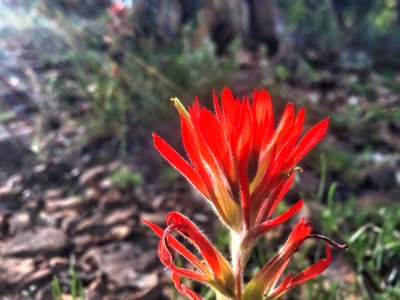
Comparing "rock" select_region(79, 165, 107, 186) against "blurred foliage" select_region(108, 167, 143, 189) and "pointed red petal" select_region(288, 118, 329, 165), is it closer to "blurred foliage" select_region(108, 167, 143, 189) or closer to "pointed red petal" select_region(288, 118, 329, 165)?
"blurred foliage" select_region(108, 167, 143, 189)

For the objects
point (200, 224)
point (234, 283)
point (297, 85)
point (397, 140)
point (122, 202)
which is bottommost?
point (397, 140)

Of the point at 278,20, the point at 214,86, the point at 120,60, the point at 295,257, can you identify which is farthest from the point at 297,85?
the point at 295,257

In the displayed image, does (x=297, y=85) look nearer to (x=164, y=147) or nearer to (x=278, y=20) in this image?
(x=278, y=20)

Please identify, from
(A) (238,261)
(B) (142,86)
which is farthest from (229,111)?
(B) (142,86)

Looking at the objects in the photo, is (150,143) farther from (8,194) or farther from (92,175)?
(8,194)

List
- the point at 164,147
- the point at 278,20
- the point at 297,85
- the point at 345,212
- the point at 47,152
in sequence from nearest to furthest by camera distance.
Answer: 1. the point at 164,147
2. the point at 345,212
3. the point at 47,152
4. the point at 297,85
5. the point at 278,20

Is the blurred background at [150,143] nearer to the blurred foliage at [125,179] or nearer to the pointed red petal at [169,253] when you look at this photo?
the blurred foliage at [125,179]
